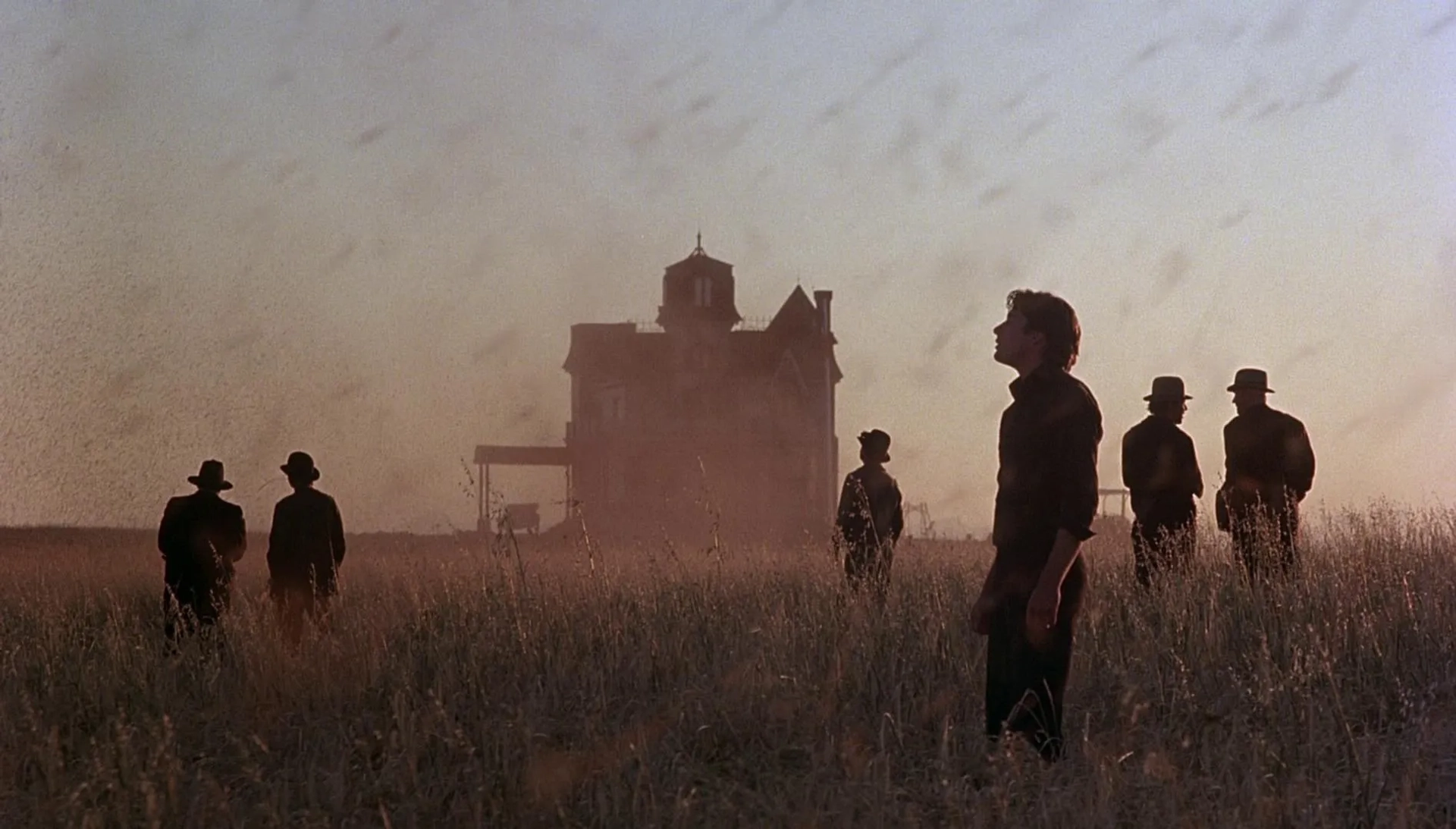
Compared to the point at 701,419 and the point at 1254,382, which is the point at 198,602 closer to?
the point at 1254,382

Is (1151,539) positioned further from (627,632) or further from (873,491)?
(627,632)

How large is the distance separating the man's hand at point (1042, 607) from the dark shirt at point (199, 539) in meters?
6.63

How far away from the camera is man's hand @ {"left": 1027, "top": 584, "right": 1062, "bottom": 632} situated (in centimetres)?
530

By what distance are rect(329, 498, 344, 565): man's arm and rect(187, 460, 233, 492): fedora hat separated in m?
0.79

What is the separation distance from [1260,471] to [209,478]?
7.60 meters

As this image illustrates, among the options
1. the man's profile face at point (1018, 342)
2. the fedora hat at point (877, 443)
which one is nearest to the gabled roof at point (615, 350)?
the fedora hat at point (877, 443)

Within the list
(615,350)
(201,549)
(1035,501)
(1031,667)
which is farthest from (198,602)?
(615,350)

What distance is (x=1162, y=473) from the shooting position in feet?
35.4

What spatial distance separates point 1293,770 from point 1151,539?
4691 mm

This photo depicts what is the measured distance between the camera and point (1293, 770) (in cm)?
605

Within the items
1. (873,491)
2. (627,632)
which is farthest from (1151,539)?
(627,632)

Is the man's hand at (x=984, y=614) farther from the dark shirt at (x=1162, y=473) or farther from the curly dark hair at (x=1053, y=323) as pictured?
the dark shirt at (x=1162, y=473)

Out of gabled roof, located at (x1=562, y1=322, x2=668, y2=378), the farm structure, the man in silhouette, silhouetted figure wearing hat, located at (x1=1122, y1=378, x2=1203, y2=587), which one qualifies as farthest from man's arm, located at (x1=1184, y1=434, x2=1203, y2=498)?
gabled roof, located at (x1=562, y1=322, x2=668, y2=378)

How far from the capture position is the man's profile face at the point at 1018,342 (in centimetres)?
561
